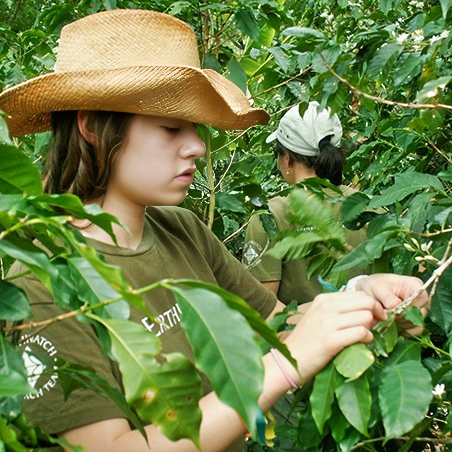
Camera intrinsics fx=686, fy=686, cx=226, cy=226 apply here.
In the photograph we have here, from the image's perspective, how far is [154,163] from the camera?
1570 mm

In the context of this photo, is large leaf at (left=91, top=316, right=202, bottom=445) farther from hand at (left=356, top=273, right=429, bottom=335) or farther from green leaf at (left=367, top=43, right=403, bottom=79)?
green leaf at (left=367, top=43, right=403, bottom=79)

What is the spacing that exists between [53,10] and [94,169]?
1496 mm

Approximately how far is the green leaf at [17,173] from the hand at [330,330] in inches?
19.3

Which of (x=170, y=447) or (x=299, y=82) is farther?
(x=299, y=82)

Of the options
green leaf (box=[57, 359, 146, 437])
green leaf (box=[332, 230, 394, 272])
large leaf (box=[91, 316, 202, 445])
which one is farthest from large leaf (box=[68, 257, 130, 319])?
green leaf (box=[332, 230, 394, 272])

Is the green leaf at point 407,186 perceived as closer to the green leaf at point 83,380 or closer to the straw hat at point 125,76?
the straw hat at point 125,76

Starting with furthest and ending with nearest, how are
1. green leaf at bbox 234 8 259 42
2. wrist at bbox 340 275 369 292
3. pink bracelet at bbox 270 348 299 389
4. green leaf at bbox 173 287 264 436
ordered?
green leaf at bbox 234 8 259 42
wrist at bbox 340 275 369 292
pink bracelet at bbox 270 348 299 389
green leaf at bbox 173 287 264 436

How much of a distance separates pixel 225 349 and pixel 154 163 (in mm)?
911

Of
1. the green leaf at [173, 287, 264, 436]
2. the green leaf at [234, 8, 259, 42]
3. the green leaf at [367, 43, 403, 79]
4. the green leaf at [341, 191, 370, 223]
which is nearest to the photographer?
the green leaf at [173, 287, 264, 436]

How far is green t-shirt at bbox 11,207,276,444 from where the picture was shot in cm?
123

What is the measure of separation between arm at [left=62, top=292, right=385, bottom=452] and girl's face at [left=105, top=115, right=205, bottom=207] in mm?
514

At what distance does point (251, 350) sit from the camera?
713mm

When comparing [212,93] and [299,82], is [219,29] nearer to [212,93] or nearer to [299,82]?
[299,82]

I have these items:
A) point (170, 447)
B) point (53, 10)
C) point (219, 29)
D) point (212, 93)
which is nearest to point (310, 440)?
point (170, 447)
